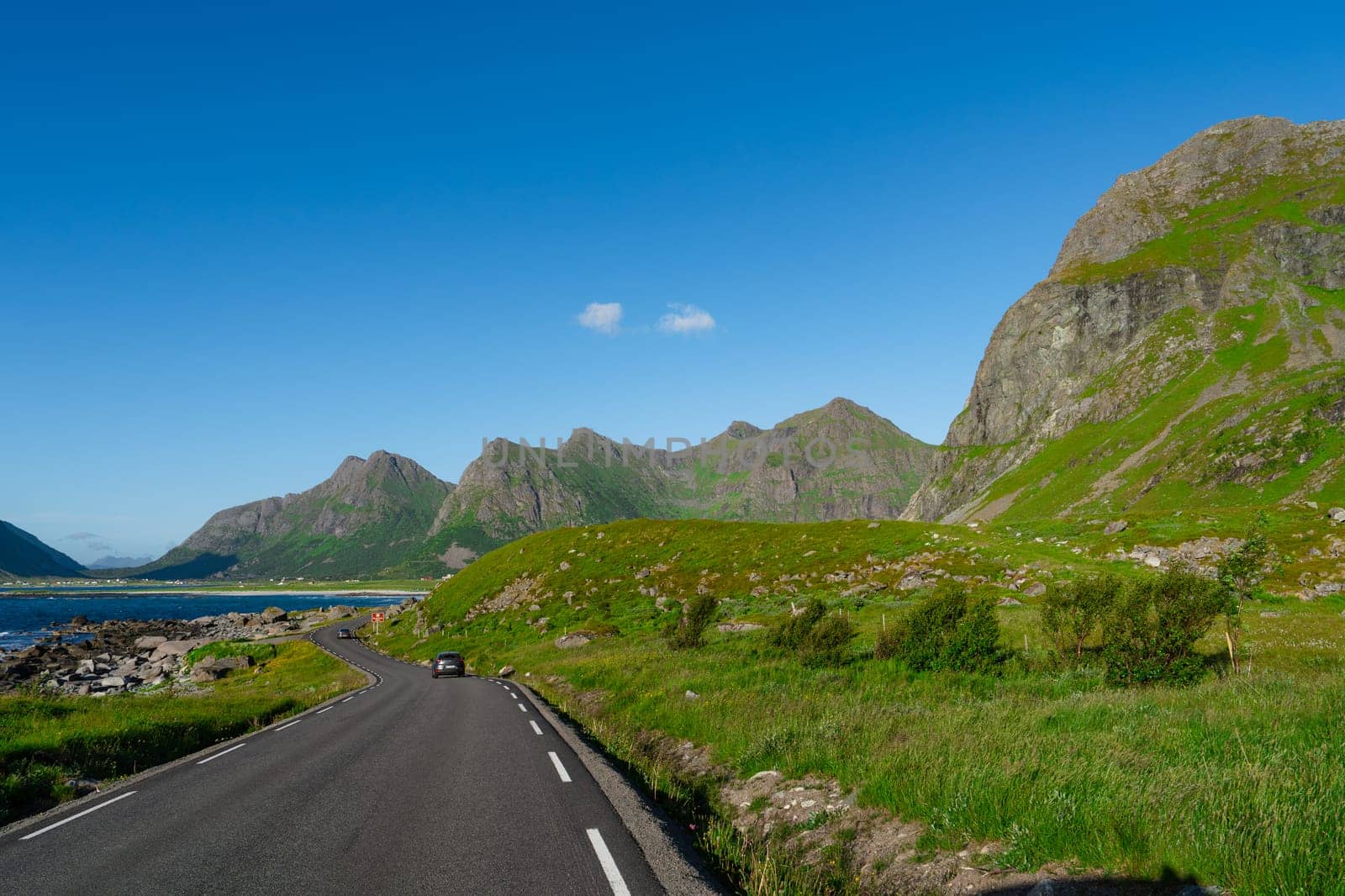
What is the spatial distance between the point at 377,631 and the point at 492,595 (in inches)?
961

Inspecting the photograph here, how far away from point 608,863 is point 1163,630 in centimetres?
1879

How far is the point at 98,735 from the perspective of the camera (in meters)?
15.6

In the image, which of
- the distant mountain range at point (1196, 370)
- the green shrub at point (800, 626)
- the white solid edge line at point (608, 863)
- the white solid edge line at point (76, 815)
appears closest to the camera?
the white solid edge line at point (608, 863)

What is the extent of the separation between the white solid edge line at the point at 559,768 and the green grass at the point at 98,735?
354 inches

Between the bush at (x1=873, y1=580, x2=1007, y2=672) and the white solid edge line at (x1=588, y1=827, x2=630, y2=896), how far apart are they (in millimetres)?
17038

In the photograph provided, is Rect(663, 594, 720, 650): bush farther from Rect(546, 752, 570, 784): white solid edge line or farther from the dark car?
Rect(546, 752, 570, 784): white solid edge line

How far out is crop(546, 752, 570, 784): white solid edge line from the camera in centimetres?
1226

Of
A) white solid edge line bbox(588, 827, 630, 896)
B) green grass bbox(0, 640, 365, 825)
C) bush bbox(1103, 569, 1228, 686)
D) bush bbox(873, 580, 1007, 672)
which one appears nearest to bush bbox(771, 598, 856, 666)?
bush bbox(873, 580, 1007, 672)

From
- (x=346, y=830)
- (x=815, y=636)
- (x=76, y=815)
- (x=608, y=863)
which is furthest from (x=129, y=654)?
(x=608, y=863)

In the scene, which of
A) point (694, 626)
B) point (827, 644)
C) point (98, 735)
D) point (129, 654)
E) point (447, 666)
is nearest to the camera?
point (98, 735)

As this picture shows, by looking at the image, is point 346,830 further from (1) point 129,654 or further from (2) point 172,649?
(1) point 129,654

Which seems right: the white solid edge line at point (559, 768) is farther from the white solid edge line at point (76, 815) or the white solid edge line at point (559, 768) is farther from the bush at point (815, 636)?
the bush at point (815, 636)

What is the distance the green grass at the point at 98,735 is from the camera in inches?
484

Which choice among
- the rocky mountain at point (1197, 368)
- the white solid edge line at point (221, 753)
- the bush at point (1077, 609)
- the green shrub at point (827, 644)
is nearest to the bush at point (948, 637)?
the green shrub at point (827, 644)
